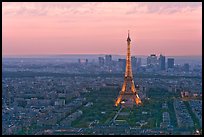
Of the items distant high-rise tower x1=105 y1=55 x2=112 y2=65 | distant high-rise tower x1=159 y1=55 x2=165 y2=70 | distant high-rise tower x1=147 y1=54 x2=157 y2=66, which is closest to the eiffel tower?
distant high-rise tower x1=159 y1=55 x2=165 y2=70

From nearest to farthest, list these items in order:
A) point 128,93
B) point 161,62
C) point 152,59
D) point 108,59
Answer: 1. point 128,93
2. point 161,62
3. point 152,59
4. point 108,59

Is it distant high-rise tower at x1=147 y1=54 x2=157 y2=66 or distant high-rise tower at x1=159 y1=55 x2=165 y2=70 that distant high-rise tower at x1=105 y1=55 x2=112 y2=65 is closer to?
distant high-rise tower at x1=147 y1=54 x2=157 y2=66

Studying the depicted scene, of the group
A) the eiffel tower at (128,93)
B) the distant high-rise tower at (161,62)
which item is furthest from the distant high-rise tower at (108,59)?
the eiffel tower at (128,93)

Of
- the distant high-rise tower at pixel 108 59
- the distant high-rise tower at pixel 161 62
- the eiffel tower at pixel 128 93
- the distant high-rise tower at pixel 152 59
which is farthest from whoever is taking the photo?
the distant high-rise tower at pixel 108 59

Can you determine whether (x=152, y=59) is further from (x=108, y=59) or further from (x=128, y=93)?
(x=128, y=93)

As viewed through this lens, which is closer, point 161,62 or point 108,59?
point 161,62

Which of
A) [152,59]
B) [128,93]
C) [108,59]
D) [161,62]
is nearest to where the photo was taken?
[128,93]

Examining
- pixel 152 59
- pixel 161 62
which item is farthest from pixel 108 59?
pixel 161 62

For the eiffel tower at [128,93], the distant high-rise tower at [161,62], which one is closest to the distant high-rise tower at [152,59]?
the distant high-rise tower at [161,62]

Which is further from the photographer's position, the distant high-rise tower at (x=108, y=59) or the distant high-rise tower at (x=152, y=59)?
the distant high-rise tower at (x=108, y=59)

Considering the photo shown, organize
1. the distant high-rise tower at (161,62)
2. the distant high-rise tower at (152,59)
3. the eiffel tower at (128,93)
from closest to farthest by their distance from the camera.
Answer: the eiffel tower at (128,93) → the distant high-rise tower at (161,62) → the distant high-rise tower at (152,59)

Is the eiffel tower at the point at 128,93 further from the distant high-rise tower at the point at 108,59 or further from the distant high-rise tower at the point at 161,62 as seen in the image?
the distant high-rise tower at the point at 108,59

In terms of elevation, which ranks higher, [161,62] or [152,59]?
[152,59]
